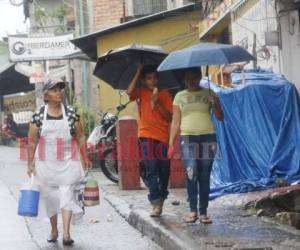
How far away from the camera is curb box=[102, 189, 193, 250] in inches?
267

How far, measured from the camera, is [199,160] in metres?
7.58

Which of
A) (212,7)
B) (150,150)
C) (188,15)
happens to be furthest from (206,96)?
(188,15)

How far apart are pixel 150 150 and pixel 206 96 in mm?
896

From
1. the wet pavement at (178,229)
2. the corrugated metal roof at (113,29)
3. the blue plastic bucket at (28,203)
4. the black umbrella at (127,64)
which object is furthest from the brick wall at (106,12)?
the blue plastic bucket at (28,203)

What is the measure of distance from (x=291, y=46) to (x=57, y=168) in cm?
467

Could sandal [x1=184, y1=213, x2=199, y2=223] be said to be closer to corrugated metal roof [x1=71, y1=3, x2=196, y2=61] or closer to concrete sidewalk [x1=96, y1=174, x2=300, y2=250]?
concrete sidewalk [x1=96, y1=174, x2=300, y2=250]

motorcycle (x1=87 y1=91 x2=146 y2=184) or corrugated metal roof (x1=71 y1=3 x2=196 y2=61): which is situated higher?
corrugated metal roof (x1=71 y1=3 x2=196 y2=61)

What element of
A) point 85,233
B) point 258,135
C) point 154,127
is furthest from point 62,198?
point 258,135

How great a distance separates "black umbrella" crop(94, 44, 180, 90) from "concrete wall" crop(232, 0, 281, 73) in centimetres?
292

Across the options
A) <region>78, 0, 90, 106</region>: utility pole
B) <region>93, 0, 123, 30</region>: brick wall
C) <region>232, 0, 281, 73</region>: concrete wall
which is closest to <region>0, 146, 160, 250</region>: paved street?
<region>232, 0, 281, 73</region>: concrete wall

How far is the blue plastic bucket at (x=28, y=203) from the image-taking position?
7258 millimetres

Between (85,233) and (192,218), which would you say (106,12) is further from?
(192,218)

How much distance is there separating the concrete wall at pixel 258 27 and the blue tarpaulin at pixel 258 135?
2.99 feet

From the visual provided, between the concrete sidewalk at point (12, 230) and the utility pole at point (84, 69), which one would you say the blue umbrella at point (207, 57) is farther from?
the utility pole at point (84, 69)
